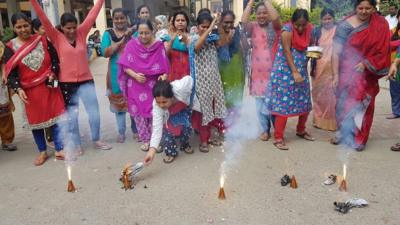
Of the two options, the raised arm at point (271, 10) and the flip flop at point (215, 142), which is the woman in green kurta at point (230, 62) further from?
the raised arm at point (271, 10)

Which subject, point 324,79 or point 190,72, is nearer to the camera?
point 190,72

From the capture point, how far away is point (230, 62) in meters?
4.52

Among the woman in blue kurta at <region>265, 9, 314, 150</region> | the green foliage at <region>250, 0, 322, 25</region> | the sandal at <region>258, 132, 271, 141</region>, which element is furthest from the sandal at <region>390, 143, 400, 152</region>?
the green foliage at <region>250, 0, 322, 25</region>

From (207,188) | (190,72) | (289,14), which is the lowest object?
(207,188)

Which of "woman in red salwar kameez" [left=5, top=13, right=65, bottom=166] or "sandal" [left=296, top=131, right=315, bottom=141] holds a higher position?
"woman in red salwar kameez" [left=5, top=13, right=65, bottom=166]

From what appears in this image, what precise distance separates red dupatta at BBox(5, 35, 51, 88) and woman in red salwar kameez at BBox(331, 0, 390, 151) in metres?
3.10

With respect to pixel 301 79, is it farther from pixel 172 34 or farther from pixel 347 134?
pixel 172 34

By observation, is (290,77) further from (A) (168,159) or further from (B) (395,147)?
(A) (168,159)

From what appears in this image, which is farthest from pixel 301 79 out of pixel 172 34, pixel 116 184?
pixel 116 184

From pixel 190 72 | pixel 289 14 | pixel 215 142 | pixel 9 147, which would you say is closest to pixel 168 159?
pixel 215 142

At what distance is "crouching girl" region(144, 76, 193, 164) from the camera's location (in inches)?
146

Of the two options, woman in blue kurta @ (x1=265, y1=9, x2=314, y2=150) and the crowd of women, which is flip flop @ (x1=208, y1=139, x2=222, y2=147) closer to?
the crowd of women

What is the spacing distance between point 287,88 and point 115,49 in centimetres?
200

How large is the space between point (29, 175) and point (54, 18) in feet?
31.0
